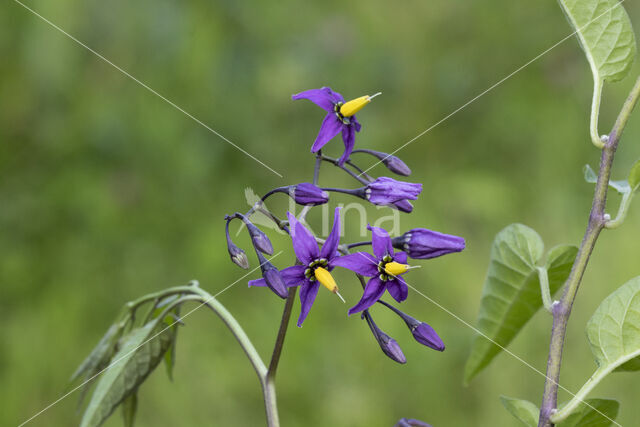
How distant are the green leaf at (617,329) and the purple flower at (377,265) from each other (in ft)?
0.48

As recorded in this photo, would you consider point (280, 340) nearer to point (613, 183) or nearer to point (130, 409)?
point (130, 409)

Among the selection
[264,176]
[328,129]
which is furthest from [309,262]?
[264,176]

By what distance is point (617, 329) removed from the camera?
0.53 metres

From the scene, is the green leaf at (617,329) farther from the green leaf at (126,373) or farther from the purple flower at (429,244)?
the green leaf at (126,373)

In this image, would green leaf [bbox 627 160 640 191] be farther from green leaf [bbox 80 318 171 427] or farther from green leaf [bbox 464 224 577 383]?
green leaf [bbox 80 318 171 427]

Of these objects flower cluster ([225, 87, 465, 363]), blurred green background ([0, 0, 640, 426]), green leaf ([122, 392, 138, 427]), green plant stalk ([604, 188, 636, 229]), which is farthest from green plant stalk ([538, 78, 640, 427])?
blurred green background ([0, 0, 640, 426])

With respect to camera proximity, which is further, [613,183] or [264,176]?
[264,176]

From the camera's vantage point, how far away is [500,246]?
0.66 m

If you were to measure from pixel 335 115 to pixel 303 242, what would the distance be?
141 millimetres

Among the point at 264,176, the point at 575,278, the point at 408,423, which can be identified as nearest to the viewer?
the point at 575,278

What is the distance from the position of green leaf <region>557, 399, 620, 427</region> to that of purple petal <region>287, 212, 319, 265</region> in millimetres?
227

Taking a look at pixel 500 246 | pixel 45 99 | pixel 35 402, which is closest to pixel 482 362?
pixel 500 246

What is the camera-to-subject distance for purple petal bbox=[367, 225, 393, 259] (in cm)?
55

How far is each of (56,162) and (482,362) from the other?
1546 millimetres
